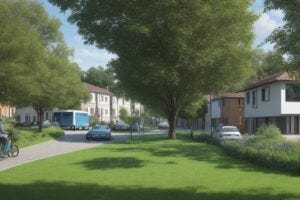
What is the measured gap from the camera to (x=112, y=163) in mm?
21656

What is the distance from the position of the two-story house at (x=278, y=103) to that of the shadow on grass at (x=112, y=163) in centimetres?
3008

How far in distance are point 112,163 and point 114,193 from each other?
8103 millimetres

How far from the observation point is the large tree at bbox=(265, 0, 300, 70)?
12.3 m

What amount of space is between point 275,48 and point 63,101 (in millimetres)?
46988

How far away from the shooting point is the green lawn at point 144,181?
13.3 metres

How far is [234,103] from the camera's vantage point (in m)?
75.7

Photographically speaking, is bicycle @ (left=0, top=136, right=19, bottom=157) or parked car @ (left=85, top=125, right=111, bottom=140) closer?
bicycle @ (left=0, top=136, right=19, bottom=157)

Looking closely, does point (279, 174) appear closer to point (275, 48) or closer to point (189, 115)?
point (275, 48)

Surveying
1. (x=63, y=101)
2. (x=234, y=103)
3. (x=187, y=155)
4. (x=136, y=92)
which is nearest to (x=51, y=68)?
(x=63, y=101)

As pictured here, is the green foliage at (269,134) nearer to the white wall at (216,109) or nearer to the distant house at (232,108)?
the distant house at (232,108)

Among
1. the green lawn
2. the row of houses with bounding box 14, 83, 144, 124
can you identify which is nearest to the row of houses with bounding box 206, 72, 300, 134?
the green lawn

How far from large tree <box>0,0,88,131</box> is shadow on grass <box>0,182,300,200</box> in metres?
21.7

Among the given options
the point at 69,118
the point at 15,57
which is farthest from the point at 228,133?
the point at 69,118

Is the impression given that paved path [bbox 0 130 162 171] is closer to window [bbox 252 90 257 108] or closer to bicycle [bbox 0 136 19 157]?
bicycle [bbox 0 136 19 157]
